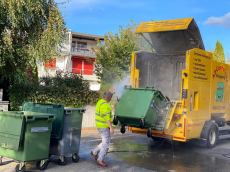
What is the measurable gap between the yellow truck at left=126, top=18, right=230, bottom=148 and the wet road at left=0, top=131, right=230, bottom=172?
A: 0.47m

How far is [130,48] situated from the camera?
14.2 meters

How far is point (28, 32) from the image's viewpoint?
8.57 metres


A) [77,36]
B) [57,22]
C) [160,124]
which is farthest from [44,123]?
[77,36]

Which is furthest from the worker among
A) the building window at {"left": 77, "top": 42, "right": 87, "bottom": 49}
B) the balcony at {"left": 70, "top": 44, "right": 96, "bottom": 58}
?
the building window at {"left": 77, "top": 42, "right": 87, "bottom": 49}

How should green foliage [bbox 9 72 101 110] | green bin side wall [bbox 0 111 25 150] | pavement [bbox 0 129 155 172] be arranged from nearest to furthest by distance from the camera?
1. green bin side wall [bbox 0 111 25 150]
2. pavement [bbox 0 129 155 172]
3. green foliage [bbox 9 72 101 110]

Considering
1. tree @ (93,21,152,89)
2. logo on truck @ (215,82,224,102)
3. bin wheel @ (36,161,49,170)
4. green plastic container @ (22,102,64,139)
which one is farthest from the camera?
tree @ (93,21,152,89)

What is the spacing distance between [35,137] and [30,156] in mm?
351

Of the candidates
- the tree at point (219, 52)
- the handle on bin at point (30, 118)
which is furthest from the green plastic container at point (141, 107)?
the tree at point (219, 52)

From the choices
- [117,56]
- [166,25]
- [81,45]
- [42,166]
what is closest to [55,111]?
[42,166]

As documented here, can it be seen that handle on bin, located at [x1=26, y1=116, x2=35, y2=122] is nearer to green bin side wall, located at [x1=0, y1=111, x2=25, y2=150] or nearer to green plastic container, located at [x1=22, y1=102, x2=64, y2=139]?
green bin side wall, located at [x1=0, y1=111, x2=25, y2=150]

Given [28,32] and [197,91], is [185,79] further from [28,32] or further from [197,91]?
[28,32]

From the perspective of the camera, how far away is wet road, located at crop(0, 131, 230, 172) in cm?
601

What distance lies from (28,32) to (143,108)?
4191 mm

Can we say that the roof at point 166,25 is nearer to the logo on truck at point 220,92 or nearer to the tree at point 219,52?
the logo on truck at point 220,92
